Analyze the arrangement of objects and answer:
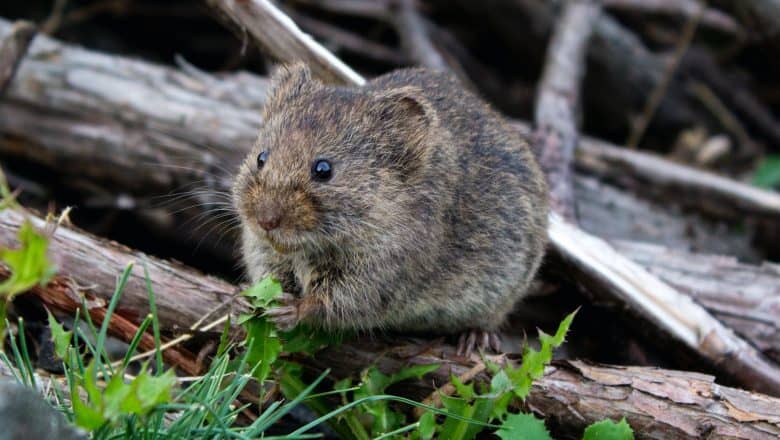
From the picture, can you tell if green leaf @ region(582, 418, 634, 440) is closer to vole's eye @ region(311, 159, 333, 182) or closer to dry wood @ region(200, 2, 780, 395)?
dry wood @ region(200, 2, 780, 395)

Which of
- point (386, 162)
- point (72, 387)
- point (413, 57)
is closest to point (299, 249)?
point (386, 162)

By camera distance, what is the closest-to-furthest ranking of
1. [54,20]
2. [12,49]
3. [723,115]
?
[12,49]
[54,20]
[723,115]

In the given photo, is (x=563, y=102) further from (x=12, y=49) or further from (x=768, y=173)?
(x=12, y=49)

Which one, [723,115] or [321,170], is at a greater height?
[321,170]

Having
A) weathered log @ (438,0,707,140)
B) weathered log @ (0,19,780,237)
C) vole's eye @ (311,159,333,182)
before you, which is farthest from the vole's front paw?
weathered log @ (438,0,707,140)

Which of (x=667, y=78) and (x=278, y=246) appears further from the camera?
(x=667, y=78)

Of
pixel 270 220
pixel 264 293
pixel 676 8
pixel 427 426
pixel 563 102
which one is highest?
pixel 676 8

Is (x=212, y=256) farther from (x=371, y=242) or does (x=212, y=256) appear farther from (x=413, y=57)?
(x=371, y=242)

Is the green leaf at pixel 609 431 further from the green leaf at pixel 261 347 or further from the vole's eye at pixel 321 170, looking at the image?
the vole's eye at pixel 321 170

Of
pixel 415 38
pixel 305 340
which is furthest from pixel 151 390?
pixel 415 38
